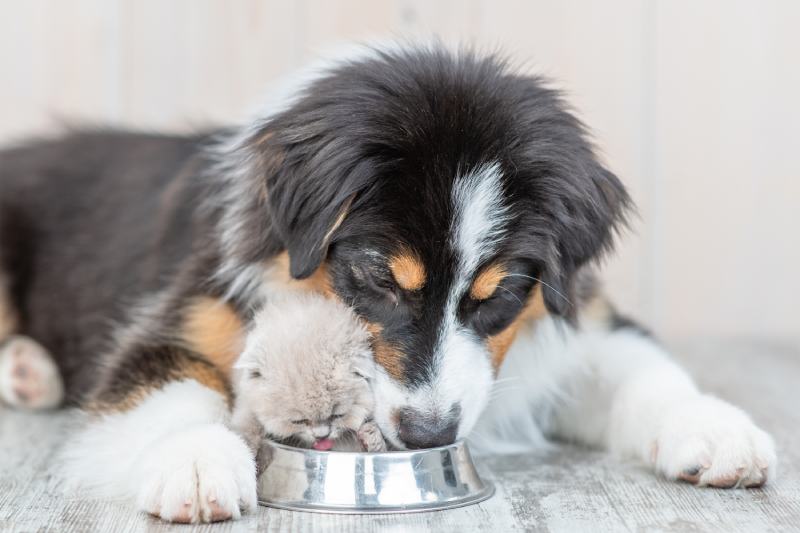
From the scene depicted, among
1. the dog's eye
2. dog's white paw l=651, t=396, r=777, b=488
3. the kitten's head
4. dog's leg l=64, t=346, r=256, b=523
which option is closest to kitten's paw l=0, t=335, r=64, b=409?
dog's leg l=64, t=346, r=256, b=523

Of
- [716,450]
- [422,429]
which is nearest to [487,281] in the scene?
[422,429]

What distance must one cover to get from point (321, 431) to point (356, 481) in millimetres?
135

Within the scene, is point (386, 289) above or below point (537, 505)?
above

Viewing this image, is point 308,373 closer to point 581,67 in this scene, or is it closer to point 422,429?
point 422,429

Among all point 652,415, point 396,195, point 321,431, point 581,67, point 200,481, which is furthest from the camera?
point 581,67

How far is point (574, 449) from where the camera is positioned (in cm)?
332

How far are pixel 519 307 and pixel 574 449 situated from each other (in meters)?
0.68

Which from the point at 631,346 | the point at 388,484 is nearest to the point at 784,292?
the point at 631,346

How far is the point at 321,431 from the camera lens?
2.46 metres

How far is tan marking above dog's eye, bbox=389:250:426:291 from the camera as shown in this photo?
2604mm

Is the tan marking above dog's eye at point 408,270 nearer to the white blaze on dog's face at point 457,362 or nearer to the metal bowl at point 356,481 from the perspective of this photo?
the white blaze on dog's face at point 457,362

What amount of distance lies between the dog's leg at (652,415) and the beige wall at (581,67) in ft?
6.04

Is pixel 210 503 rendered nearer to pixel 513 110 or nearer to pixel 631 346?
pixel 513 110

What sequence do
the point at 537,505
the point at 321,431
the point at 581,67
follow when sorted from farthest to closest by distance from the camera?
the point at 581,67 → the point at 537,505 → the point at 321,431
